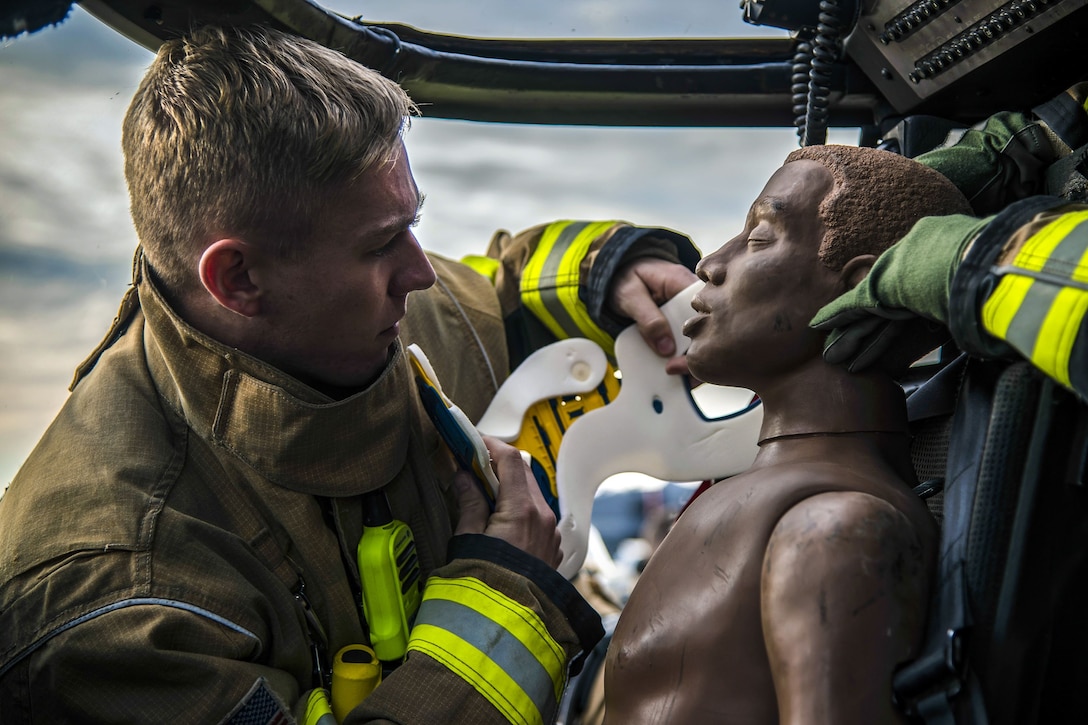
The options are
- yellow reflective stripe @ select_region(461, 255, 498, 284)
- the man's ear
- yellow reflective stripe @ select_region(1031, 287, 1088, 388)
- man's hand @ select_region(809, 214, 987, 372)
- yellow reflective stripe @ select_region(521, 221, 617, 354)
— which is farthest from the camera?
yellow reflective stripe @ select_region(461, 255, 498, 284)

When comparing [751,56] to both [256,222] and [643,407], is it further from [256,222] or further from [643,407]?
[256,222]

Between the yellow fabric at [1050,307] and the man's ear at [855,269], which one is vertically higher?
the yellow fabric at [1050,307]

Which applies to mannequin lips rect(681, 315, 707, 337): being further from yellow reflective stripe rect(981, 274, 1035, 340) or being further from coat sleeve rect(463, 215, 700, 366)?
coat sleeve rect(463, 215, 700, 366)

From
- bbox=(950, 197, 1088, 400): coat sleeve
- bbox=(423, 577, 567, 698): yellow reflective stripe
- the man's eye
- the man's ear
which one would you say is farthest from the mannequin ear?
bbox=(950, 197, 1088, 400): coat sleeve

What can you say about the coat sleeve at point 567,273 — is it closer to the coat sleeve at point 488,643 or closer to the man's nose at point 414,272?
the man's nose at point 414,272

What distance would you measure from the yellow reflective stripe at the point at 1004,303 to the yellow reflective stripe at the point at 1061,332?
0.04 metres

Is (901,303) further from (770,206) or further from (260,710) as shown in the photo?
(260,710)

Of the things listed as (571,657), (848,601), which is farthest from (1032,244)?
(571,657)

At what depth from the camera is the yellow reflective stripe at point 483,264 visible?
2607 millimetres

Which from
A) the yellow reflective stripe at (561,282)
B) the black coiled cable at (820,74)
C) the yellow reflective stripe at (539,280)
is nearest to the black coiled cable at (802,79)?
the black coiled cable at (820,74)

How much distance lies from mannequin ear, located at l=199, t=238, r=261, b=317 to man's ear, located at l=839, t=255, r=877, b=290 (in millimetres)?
939

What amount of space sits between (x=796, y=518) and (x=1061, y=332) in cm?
39

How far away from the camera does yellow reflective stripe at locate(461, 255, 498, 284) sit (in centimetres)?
261

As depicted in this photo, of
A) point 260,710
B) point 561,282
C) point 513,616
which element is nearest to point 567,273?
point 561,282
